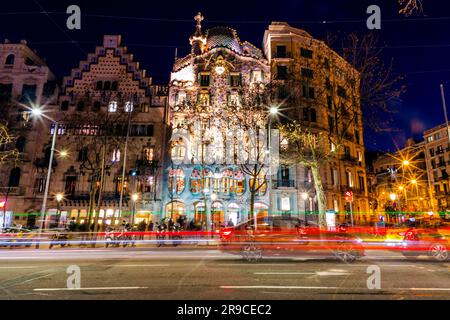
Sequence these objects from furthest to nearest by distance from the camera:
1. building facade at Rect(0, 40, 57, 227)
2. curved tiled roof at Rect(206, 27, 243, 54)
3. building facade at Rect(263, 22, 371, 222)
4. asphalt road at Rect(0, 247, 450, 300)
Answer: curved tiled roof at Rect(206, 27, 243, 54) < building facade at Rect(263, 22, 371, 222) < building facade at Rect(0, 40, 57, 227) < asphalt road at Rect(0, 247, 450, 300)

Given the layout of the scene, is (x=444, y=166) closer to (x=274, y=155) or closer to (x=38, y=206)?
(x=274, y=155)

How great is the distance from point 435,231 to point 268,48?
33.2 metres

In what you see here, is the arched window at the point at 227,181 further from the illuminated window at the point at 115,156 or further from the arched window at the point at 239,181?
the illuminated window at the point at 115,156

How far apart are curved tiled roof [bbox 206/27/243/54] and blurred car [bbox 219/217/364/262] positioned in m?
31.7

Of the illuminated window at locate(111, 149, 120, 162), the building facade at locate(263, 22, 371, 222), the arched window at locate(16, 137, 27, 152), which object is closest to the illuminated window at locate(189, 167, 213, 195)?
the building facade at locate(263, 22, 371, 222)

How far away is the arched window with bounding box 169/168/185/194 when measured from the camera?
35.9m

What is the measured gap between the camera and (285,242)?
46.7ft

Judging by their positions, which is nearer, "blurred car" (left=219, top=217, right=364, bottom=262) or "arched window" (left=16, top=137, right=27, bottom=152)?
"blurred car" (left=219, top=217, right=364, bottom=262)

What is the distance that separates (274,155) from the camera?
35281mm

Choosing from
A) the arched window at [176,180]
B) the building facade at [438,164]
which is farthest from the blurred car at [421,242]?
the building facade at [438,164]

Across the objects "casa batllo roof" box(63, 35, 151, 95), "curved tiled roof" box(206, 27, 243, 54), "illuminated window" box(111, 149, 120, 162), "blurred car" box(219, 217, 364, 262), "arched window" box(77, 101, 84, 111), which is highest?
"curved tiled roof" box(206, 27, 243, 54)

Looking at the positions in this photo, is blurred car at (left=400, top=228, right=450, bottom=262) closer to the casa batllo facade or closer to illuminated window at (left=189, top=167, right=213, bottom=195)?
illuminated window at (left=189, top=167, right=213, bottom=195)

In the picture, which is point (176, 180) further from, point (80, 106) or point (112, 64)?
point (112, 64)
